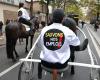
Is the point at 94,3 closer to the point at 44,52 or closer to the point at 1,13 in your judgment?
the point at 1,13

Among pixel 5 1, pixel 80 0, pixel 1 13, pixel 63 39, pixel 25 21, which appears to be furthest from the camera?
pixel 80 0

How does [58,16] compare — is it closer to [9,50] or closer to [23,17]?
[9,50]

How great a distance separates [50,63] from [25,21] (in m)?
10.0

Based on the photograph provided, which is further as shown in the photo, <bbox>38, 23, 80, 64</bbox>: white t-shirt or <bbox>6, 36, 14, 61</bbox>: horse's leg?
<bbox>6, 36, 14, 61</bbox>: horse's leg

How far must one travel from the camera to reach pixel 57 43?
604 centimetres

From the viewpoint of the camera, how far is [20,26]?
14750 millimetres

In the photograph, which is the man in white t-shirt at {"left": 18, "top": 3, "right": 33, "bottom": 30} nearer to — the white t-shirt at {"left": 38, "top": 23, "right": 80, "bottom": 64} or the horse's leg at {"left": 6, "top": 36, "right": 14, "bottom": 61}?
the horse's leg at {"left": 6, "top": 36, "right": 14, "bottom": 61}

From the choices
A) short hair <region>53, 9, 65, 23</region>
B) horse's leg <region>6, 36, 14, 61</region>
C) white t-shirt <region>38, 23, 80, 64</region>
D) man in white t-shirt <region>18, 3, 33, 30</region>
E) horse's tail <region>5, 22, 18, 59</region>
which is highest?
short hair <region>53, 9, 65, 23</region>

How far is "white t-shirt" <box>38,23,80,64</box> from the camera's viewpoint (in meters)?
6.03

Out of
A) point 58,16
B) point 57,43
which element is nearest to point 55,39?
point 57,43

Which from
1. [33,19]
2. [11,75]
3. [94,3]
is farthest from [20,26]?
[94,3]

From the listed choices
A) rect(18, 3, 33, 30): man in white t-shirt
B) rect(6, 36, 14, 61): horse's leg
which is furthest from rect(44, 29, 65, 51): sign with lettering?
rect(18, 3, 33, 30): man in white t-shirt

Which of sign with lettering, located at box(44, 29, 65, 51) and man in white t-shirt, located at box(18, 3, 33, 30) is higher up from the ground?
sign with lettering, located at box(44, 29, 65, 51)

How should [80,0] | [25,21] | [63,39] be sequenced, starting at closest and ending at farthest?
[63,39] < [25,21] < [80,0]
